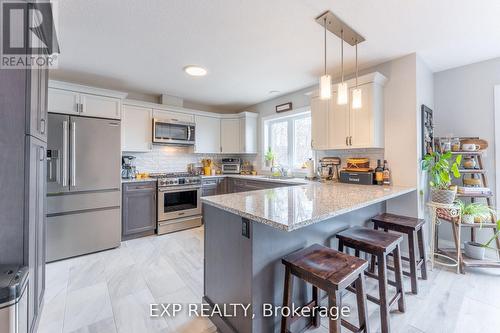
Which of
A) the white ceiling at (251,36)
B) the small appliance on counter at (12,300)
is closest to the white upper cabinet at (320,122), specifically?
the white ceiling at (251,36)

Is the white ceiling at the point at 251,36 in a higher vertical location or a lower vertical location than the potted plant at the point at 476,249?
higher

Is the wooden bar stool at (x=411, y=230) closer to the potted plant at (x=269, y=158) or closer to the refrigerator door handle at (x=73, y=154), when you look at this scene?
the potted plant at (x=269, y=158)

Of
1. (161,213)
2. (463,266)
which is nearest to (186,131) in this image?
(161,213)

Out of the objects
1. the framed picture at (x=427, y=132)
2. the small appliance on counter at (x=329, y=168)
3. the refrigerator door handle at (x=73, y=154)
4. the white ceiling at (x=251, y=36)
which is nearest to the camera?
the white ceiling at (x=251, y=36)

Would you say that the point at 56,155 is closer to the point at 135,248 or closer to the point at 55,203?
the point at 55,203

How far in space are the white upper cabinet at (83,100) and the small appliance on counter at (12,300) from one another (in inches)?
92.9

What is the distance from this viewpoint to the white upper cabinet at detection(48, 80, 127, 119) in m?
2.84

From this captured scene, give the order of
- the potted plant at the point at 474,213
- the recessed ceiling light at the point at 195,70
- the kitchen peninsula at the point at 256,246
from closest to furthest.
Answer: the kitchen peninsula at the point at 256,246 → the potted plant at the point at 474,213 → the recessed ceiling light at the point at 195,70

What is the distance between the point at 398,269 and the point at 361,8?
6.93 ft

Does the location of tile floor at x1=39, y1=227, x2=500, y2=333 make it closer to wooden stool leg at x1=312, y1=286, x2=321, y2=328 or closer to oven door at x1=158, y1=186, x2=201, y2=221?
wooden stool leg at x1=312, y1=286, x2=321, y2=328

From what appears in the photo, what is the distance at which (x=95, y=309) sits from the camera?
6.15ft

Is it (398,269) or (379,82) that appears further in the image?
(379,82)

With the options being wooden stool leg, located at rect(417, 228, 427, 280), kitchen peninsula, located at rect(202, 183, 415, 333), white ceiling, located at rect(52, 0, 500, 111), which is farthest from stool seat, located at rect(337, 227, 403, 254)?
white ceiling, located at rect(52, 0, 500, 111)

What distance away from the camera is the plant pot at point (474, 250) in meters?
2.50
